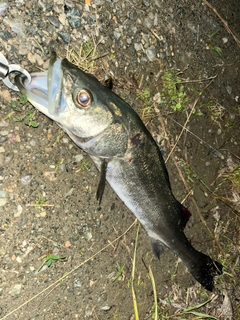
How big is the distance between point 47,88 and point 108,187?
1241mm

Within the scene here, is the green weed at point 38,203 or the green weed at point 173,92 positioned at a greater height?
the green weed at point 38,203

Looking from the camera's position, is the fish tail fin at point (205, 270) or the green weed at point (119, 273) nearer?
the green weed at point (119, 273)

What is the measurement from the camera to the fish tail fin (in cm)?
406

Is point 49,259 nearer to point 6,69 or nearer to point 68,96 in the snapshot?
point 68,96

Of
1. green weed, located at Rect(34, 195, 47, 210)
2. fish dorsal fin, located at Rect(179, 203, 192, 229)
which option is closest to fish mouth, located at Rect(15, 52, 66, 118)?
green weed, located at Rect(34, 195, 47, 210)

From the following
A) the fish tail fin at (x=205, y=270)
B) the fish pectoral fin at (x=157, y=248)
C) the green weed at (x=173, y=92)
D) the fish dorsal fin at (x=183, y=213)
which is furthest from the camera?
the green weed at (x=173, y=92)

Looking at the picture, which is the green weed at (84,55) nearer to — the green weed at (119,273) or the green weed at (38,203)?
the green weed at (38,203)

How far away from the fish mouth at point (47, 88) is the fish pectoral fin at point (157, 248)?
5.81 ft

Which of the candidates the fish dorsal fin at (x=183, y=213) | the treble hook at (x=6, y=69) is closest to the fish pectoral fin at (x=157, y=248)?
the fish dorsal fin at (x=183, y=213)

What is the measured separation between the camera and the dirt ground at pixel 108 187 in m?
3.18

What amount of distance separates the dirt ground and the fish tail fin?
0.23 metres

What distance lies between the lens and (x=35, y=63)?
10.6 ft

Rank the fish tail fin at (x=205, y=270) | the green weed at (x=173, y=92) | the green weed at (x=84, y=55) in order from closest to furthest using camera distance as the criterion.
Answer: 1. the green weed at (x=84, y=55)
2. the fish tail fin at (x=205, y=270)
3. the green weed at (x=173, y=92)

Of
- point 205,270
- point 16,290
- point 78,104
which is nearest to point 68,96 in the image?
point 78,104
